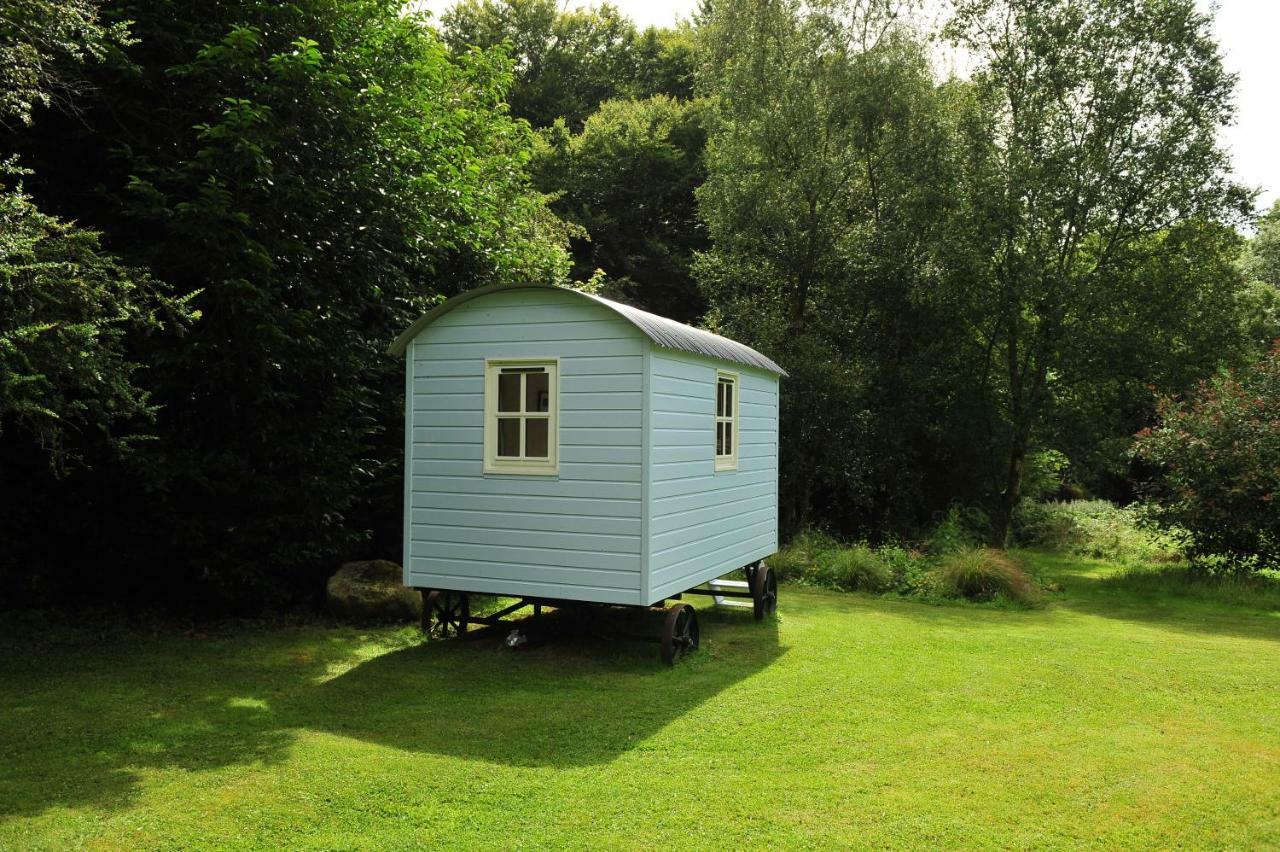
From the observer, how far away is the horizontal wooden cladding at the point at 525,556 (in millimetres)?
7570

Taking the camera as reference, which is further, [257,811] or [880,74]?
[880,74]

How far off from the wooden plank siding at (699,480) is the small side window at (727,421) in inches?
4.5

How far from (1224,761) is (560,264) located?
1052cm

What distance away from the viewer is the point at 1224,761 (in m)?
5.75

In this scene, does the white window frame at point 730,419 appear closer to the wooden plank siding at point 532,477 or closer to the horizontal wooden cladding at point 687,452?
the horizontal wooden cladding at point 687,452

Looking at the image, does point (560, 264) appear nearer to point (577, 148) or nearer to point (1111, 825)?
point (1111, 825)

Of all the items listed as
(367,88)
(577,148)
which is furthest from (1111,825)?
(577,148)

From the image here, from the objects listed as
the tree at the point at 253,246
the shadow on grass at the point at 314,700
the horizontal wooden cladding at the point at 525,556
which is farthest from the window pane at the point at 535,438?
the tree at the point at 253,246

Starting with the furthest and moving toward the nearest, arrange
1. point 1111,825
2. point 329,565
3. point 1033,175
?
point 1033,175 < point 329,565 < point 1111,825

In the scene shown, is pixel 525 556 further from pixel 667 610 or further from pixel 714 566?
pixel 714 566

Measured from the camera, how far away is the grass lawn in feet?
15.1

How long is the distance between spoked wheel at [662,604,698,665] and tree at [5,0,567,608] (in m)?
3.93

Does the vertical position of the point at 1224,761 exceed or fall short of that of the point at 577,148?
it falls short

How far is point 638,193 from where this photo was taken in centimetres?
2723
